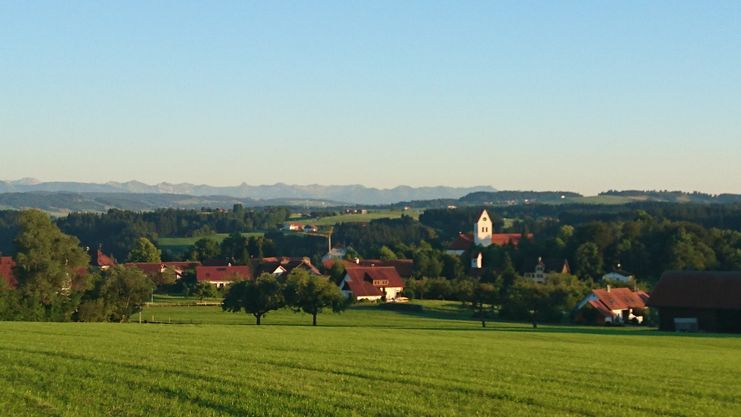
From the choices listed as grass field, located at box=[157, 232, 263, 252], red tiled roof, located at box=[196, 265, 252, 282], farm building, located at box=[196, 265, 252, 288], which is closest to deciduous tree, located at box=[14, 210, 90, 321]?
farm building, located at box=[196, 265, 252, 288]

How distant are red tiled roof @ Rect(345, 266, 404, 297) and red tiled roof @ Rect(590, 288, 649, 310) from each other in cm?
2845

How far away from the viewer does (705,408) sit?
18281mm

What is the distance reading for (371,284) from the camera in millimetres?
104562

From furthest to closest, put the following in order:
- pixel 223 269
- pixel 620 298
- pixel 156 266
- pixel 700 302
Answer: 1. pixel 156 266
2. pixel 223 269
3. pixel 620 298
4. pixel 700 302

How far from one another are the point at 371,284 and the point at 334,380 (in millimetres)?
85056

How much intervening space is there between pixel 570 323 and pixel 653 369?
169 feet

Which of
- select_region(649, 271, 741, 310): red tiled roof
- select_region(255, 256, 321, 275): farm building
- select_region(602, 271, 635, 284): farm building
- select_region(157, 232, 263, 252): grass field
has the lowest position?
select_region(157, 232, 263, 252): grass field

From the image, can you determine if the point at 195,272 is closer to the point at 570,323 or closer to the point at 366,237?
the point at 570,323

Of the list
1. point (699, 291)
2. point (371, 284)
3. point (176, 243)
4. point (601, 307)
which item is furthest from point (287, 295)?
point (176, 243)

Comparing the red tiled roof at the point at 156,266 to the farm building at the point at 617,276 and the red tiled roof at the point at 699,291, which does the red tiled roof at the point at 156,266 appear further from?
the red tiled roof at the point at 699,291

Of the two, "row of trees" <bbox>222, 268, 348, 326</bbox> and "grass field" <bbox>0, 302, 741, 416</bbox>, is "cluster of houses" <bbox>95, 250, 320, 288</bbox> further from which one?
"grass field" <bbox>0, 302, 741, 416</bbox>

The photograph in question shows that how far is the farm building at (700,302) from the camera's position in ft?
208

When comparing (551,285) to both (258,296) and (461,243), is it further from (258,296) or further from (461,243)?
(461,243)

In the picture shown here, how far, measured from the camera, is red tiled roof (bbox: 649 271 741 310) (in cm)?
6366
